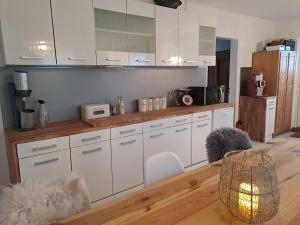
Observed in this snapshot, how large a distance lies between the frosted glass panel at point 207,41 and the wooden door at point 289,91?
208 centimetres

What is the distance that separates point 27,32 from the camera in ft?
6.36

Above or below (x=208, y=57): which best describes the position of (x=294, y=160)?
below

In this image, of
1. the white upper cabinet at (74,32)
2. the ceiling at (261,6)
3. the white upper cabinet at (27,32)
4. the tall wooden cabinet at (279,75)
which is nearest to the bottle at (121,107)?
the white upper cabinet at (74,32)

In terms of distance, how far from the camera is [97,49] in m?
2.35

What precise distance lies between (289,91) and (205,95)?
8.29 feet

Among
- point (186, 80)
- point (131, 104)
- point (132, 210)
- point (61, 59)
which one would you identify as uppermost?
point (61, 59)

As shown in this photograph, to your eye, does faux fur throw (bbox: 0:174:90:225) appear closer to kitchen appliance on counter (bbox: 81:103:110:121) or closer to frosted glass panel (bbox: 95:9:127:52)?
kitchen appliance on counter (bbox: 81:103:110:121)

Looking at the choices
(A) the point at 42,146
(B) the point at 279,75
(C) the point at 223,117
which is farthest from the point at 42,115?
(B) the point at 279,75

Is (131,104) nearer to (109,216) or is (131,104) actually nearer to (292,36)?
(109,216)

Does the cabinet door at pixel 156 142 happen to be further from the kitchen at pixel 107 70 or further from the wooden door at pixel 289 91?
the wooden door at pixel 289 91

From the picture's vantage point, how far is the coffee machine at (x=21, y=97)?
80.7 inches

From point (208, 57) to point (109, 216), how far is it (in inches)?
116

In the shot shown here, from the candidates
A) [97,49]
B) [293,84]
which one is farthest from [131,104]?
[293,84]

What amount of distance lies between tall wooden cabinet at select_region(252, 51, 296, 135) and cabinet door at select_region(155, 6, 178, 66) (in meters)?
2.43
